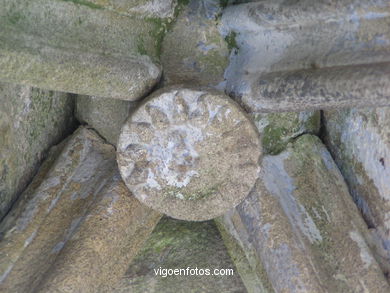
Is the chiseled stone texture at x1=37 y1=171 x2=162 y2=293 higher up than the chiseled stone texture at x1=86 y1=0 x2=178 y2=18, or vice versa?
the chiseled stone texture at x1=86 y1=0 x2=178 y2=18

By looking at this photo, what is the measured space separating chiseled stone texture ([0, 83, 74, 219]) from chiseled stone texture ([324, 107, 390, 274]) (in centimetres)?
94

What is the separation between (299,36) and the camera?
146 cm

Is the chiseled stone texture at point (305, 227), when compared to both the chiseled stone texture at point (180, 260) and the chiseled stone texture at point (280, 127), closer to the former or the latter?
the chiseled stone texture at point (280, 127)

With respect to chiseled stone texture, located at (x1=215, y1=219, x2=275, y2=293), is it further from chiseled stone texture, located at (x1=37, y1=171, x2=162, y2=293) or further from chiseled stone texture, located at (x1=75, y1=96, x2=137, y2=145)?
chiseled stone texture, located at (x1=75, y1=96, x2=137, y2=145)

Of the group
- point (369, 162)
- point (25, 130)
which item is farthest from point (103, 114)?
point (369, 162)

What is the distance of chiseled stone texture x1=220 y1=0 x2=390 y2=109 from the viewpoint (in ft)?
4.36

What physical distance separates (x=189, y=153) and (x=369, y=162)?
0.62 metres

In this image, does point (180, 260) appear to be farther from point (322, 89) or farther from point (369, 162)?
point (322, 89)

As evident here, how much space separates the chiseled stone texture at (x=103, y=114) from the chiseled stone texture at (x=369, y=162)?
721 mm

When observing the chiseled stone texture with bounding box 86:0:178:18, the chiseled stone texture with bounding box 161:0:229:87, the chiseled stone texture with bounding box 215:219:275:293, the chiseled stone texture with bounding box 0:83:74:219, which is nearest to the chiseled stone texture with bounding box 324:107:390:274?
the chiseled stone texture with bounding box 215:219:275:293

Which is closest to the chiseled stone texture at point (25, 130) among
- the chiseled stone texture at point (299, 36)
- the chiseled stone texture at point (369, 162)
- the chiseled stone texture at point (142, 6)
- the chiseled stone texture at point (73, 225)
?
the chiseled stone texture at point (73, 225)

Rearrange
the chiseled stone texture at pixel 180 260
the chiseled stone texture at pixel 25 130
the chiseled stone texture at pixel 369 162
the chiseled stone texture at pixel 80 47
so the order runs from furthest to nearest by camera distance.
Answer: the chiseled stone texture at pixel 180 260 → the chiseled stone texture at pixel 369 162 → the chiseled stone texture at pixel 25 130 → the chiseled stone texture at pixel 80 47

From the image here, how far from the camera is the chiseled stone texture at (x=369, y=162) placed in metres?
1.70

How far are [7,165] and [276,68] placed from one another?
0.85 metres
